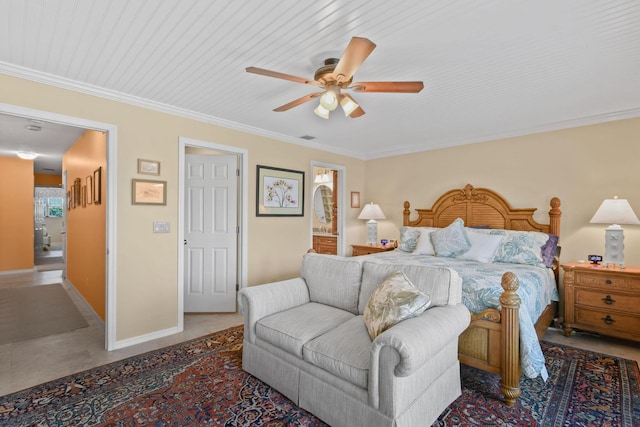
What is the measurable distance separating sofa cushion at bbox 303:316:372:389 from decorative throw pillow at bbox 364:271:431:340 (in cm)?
10

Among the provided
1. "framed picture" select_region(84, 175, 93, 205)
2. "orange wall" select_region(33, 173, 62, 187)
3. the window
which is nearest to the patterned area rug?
"framed picture" select_region(84, 175, 93, 205)

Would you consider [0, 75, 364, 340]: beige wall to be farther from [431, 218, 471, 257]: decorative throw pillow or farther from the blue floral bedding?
[431, 218, 471, 257]: decorative throw pillow

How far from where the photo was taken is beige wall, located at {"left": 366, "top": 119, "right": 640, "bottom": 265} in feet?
11.2

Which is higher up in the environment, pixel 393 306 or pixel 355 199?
pixel 355 199

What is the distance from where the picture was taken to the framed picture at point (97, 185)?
375 centimetres

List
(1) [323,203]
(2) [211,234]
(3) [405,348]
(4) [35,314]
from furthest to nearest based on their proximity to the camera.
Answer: (1) [323,203], (2) [211,234], (4) [35,314], (3) [405,348]

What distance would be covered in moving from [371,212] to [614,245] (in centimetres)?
305

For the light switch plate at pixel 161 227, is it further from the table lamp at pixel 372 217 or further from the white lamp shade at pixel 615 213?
the white lamp shade at pixel 615 213

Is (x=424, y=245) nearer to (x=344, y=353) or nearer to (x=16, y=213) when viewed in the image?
(x=344, y=353)

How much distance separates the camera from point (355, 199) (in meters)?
5.72

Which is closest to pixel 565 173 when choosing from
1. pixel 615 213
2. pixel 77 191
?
pixel 615 213

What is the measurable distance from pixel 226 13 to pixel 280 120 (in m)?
2.00

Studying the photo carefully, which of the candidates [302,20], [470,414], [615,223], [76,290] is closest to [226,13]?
[302,20]

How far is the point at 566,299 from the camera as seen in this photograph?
3371mm
